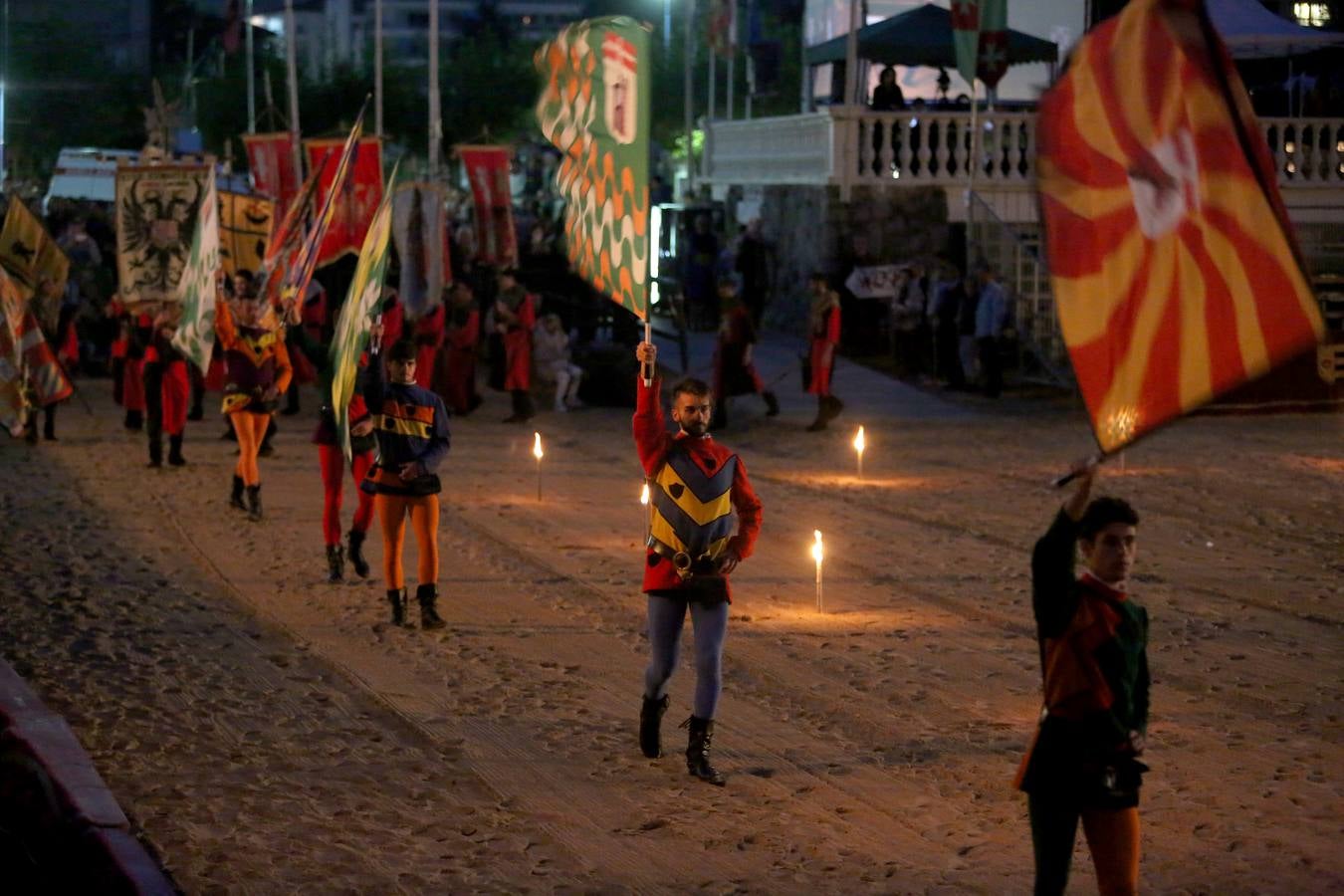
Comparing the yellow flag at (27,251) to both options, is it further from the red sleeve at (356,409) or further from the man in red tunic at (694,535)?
the man in red tunic at (694,535)

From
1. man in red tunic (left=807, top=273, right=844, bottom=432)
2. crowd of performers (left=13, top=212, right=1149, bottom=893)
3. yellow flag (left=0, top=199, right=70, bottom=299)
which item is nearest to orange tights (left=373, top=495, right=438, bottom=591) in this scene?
crowd of performers (left=13, top=212, right=1149, bottom=893)

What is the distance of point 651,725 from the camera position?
863cm

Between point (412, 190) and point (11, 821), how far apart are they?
64.4ft

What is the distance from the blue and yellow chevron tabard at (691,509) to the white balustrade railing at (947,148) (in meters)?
22.4

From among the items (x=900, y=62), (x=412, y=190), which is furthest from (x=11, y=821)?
(x=900, y=62)

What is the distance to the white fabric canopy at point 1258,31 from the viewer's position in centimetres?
2800

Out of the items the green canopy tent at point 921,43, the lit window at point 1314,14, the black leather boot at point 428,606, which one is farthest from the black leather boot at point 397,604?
the lit window at point 1314,14

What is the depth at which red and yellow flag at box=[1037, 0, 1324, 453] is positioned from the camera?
432cm

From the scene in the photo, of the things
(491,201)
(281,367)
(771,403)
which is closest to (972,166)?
(491,201)

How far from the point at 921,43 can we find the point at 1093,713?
2662 cm

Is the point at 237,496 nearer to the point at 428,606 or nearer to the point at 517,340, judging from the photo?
the point at 428,606

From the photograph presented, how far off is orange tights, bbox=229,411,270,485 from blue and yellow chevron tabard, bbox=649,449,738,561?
26.0ft

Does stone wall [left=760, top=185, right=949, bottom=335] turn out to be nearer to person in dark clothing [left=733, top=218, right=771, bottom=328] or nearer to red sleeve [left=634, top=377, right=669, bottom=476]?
person in dark clothing [left=733, top=218, right=771, bottom=328]

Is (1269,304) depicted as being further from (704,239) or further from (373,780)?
(704,239)
